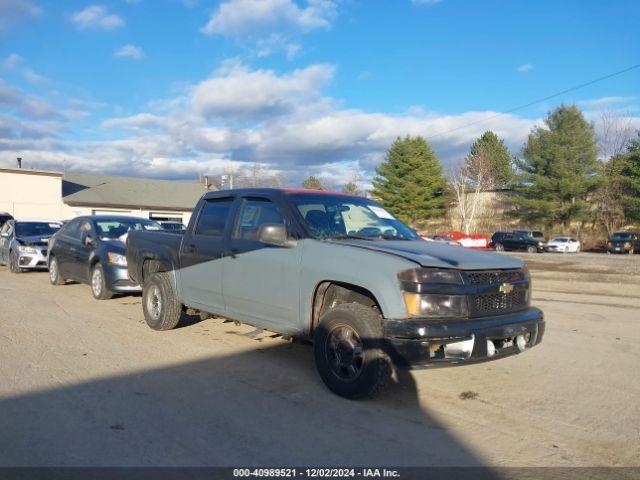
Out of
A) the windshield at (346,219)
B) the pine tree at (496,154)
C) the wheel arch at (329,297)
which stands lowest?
the wheel arch at (329,297)

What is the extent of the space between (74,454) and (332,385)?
2.09 m

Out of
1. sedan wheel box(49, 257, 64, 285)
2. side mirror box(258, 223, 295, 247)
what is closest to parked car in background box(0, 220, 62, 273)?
sedan wheel box(49, 257, 64, 285)

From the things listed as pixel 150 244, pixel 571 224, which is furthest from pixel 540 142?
pixel 150 244

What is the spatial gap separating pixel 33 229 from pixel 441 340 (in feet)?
48.6

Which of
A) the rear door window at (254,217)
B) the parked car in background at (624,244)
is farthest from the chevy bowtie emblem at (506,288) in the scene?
the parked car in background at (624,244)

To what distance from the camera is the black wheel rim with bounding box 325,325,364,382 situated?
14.6 feet

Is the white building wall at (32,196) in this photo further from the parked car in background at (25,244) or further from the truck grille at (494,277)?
the truck grille at (494,277)

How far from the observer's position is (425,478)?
3.22m

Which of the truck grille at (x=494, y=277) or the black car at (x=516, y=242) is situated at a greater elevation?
the truck grille at (x=494, y=277)

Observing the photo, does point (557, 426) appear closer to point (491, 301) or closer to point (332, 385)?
point (491, 301)

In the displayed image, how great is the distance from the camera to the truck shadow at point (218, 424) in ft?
11.3

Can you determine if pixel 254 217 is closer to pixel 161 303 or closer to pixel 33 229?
pixel 161 303

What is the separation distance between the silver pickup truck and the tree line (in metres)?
42.9

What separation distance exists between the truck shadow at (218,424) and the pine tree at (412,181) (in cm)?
5158
